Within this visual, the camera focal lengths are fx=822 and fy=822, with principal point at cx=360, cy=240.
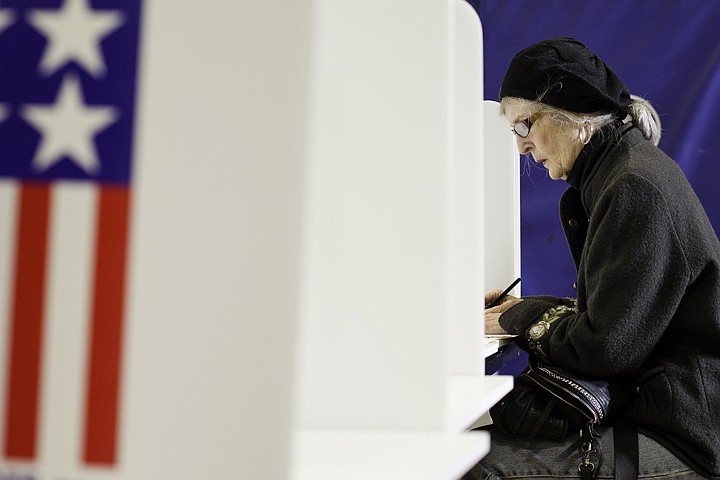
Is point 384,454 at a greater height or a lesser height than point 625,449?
greater

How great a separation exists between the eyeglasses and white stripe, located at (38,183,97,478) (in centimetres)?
169

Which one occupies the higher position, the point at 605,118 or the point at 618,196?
the point at 605,118

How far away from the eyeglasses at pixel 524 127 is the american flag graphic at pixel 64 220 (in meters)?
1.66

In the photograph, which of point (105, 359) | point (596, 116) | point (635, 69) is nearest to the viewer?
point (105, 359)

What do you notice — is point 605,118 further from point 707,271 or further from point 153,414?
point 153,414

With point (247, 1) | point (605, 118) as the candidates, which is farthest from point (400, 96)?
point (605, 118)

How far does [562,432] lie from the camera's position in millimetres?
1498

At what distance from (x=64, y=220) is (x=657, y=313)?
134 centimetres

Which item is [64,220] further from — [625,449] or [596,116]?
[596,116]

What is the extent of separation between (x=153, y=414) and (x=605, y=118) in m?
1.65

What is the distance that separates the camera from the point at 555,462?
4.83 ft

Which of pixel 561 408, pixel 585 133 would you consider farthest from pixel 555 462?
pixel 585 133

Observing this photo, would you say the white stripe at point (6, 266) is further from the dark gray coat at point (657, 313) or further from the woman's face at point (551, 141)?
the woman's face at point (551, 141)

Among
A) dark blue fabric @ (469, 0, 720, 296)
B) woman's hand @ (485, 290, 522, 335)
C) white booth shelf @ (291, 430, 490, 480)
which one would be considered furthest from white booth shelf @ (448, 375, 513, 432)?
dark blue fabric @ (469, 0, 720, 296)
